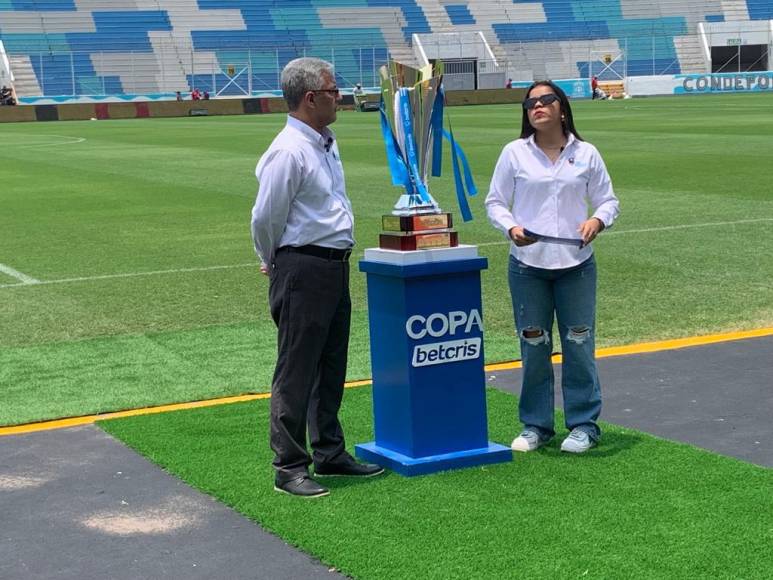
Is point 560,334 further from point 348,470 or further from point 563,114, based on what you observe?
point 348,470

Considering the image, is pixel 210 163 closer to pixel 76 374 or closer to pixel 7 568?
pixel 76 374

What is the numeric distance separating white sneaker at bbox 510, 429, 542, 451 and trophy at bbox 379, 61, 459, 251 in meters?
1.01

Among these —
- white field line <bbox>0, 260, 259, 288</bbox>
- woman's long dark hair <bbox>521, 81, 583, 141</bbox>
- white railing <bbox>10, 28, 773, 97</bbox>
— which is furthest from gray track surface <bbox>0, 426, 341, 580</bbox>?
white railing <bbox>10, 28, 773, 97</bbox>

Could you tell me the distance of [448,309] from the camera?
226 inches

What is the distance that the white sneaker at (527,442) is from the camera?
6.07 metres

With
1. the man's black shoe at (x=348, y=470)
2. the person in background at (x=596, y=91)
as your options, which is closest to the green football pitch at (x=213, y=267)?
the man's black shoe at (x=348, y=470)

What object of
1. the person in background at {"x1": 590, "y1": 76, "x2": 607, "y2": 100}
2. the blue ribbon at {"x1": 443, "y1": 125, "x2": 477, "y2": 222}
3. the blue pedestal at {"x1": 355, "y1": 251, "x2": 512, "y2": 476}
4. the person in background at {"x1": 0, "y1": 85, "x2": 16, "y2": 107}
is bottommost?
the person in background at {"x1": 590, "y1": 76, "x2": 607, "y2": 100}

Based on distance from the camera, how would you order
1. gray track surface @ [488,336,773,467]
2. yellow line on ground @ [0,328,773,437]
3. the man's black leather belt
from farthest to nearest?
yellow line on ground @ [0,328,773,437] → gray track surface @ [488,336,773,467] → the man's black leather belt

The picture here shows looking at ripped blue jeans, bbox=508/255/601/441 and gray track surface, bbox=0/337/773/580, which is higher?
ripped blue jeans, bbox=508/255/601/441

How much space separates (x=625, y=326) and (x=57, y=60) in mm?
57515

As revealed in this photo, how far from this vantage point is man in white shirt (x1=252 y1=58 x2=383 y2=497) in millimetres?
5320

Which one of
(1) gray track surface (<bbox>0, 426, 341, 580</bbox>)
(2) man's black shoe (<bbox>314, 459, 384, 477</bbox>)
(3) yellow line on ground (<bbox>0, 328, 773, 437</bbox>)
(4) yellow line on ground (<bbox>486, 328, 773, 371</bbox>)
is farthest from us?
(4) yellow line on ground (<bbox>486, 328, 773, 371</bbox>)

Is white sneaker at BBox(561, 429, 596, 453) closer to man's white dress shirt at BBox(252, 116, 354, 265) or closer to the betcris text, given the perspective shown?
the betcris text

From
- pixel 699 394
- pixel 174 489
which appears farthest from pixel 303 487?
pixel 699 394
